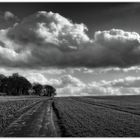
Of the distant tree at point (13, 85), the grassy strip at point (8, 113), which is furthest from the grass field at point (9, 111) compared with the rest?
the distant tree at point (13, 85)

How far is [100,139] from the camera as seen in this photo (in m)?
17.3

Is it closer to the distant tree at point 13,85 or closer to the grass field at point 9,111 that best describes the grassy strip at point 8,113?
the grass field at point 9,111

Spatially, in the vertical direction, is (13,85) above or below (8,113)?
above

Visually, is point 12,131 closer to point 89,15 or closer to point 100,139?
point 100,139

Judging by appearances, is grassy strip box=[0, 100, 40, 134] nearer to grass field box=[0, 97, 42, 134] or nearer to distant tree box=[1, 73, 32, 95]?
grass field box=[0, 97, 42, 134]

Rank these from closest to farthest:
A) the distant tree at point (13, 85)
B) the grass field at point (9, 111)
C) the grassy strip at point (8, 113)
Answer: the grassy strip at point (8, 113), the grass field at point (9, 111), the distant tree at point (13, 85)

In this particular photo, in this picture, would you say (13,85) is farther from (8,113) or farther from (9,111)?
(8,113)

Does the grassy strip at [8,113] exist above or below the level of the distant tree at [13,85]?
below

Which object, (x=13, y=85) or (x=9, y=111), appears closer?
(x=9, y=111)

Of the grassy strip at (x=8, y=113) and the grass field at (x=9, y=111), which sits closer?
the grassy strip at (x=8, y=113)

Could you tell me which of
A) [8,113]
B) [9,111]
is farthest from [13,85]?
[8,113]

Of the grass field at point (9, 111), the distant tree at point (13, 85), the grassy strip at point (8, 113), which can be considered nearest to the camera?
A: the grassy strip at point (8, 113)

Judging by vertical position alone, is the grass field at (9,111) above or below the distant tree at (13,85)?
below

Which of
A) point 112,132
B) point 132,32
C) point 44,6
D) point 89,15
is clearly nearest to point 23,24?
point 44,6
